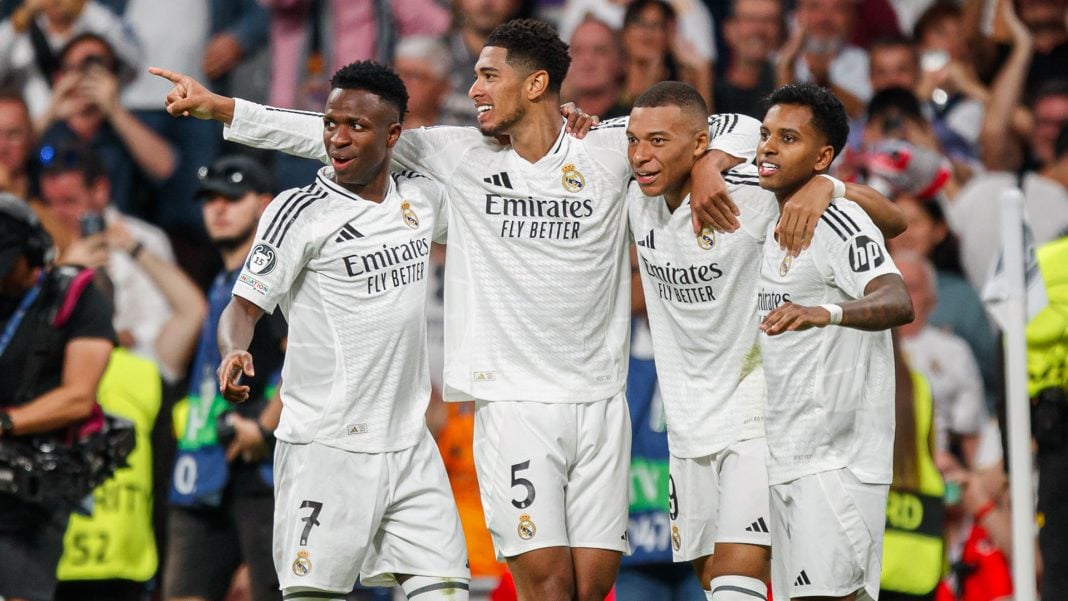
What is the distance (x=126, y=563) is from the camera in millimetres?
8602

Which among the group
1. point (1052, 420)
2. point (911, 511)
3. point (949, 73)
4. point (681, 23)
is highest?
point (681, 23)

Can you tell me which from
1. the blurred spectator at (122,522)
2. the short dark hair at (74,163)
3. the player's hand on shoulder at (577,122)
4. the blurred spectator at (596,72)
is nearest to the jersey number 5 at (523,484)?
the player's hand on shoulder at (577,122)

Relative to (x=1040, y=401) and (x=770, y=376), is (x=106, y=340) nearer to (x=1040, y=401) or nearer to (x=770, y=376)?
(x=770, y=376)

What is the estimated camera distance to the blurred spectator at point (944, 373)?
32.3 ft

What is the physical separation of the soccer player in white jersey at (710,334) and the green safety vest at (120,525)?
127 inches

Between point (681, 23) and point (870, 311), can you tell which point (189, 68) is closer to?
point (681, 23)

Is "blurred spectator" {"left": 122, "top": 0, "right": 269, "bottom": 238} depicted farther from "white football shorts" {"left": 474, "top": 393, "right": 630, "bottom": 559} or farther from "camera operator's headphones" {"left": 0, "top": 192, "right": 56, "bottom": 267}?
"white football shorts" {"left": 474, "top": 393, "right": 630, "bottom": 559}

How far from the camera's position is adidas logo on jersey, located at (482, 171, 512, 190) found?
6.42 m

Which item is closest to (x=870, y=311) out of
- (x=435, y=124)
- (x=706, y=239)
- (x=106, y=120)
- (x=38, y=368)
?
(x=706, y=239)

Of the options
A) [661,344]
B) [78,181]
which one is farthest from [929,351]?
[78,181]

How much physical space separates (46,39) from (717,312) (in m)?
6.58

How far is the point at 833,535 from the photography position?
5.85 meters

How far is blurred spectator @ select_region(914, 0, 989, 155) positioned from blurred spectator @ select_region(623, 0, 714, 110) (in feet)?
4.83

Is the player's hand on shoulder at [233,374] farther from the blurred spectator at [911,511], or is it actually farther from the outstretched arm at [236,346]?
the blurred spectator at [911,511]
